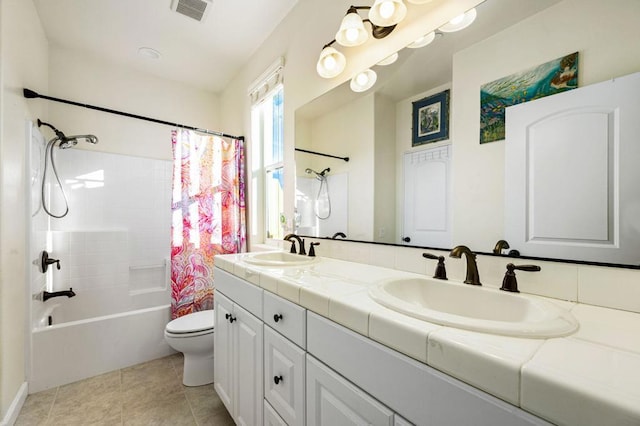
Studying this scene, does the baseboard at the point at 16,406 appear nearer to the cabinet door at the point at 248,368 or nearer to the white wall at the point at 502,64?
the cabinet door at the point at 248,368

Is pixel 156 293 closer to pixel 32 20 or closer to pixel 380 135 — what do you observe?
pixel 32 20

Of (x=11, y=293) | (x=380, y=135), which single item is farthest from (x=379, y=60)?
(x=11, y=293)

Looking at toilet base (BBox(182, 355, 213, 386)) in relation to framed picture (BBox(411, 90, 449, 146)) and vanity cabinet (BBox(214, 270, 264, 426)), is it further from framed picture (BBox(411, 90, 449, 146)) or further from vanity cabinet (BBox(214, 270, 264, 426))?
framed picture (BBox(411, 90, 449, 146))

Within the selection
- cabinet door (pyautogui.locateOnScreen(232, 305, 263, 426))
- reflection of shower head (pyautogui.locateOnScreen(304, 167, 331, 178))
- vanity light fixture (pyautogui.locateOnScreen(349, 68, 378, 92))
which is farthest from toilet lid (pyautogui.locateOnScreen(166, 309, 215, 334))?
vanity light fixture (pyautogui.locateOnScreen(349, 68, 378, 92))

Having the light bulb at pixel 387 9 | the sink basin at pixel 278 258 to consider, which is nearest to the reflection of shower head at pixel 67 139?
the sink basin at pixel 278 258

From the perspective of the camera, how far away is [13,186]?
1529 mm

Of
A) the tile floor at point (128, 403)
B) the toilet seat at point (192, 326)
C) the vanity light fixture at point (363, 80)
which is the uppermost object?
the vanity light fixture at point (363, 80)

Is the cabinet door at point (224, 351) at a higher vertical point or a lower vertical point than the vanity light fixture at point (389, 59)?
lower

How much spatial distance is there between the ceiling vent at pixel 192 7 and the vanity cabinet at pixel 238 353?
1.86 m

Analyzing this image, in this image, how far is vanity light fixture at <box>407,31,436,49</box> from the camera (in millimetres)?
1123

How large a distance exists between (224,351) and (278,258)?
0.60 m

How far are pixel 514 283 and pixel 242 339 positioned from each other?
45.3 inches

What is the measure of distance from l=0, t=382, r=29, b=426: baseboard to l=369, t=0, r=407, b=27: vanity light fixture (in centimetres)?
276

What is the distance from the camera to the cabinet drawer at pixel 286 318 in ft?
2.94
